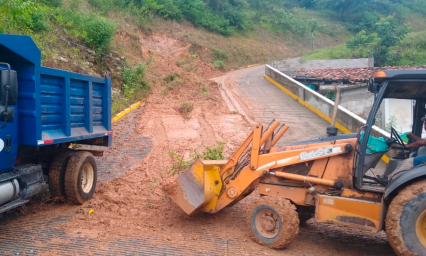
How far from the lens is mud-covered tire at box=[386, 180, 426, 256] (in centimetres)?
426

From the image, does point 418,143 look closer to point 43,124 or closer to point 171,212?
point 171,212

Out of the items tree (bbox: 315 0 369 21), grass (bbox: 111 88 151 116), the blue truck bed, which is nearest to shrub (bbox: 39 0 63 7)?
grass (bbox: 111 88 151 116)

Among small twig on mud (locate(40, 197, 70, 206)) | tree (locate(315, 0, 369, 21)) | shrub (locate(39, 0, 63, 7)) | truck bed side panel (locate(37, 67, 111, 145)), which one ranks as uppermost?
tree (locate(315, 0, 369, 21))

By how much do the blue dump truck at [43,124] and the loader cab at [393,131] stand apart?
4.16 metres

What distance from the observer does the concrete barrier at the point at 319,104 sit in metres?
12.5

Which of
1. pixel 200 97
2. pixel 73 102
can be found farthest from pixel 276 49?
pixel 73 102

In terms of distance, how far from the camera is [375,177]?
512 cm

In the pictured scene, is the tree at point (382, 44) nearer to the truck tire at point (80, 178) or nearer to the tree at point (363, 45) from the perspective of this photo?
the tree at point (363, 45)

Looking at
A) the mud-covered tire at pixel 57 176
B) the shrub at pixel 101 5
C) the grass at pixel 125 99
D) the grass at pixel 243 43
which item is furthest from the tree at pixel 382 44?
the mud-covered tire at pixel 57 176

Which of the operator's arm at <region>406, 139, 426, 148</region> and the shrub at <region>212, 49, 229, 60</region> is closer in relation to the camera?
A: the operator's arm at <region>406, 139, 426, 148</region>

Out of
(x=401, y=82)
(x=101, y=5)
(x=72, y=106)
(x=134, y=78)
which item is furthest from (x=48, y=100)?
(x=101, y=5)

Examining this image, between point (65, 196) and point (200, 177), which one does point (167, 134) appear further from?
point (200, 177)

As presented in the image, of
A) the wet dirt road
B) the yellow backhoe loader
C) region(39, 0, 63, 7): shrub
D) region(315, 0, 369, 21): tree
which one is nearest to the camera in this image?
the yellow backhoe loader

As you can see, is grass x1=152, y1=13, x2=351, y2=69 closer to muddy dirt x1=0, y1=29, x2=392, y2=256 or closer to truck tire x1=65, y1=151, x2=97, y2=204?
muddy dirt x1=0, y1=29, x2=392, y2=256
